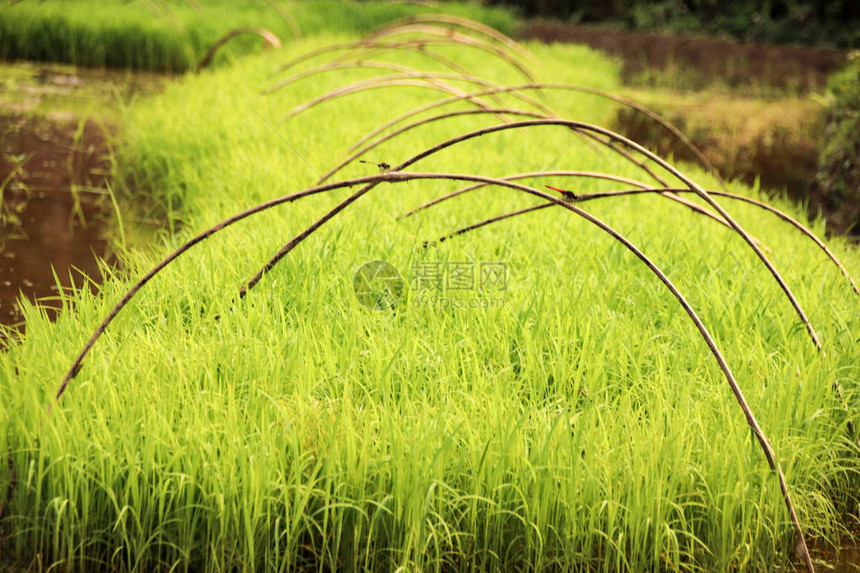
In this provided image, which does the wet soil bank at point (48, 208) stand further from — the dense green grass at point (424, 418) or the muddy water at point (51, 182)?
the dense green grass at point (424, 418)

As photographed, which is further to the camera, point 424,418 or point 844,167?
point 844,167

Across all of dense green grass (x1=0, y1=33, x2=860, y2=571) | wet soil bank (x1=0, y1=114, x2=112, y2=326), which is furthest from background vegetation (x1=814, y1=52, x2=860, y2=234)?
wet soil bank (x1=0, y1=114, x2=112, y2=326)

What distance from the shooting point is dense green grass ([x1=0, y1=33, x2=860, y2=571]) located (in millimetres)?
1642

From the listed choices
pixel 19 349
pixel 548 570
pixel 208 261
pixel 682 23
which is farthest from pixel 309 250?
pixel 682 23

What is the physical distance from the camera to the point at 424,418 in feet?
5.74

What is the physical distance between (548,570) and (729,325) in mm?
1203

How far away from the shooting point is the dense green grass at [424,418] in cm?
164

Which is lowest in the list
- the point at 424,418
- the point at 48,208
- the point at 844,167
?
the point at 48,208

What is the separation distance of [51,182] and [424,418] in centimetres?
338

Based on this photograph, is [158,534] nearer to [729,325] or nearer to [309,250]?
[309,250]

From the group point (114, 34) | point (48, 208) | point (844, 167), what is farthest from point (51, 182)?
point (844, 167)

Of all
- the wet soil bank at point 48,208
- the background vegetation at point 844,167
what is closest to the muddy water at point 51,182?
the wet soil bank at point 48,208

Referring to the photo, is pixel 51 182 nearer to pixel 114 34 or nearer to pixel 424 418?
pixel 424 418

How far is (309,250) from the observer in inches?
106
